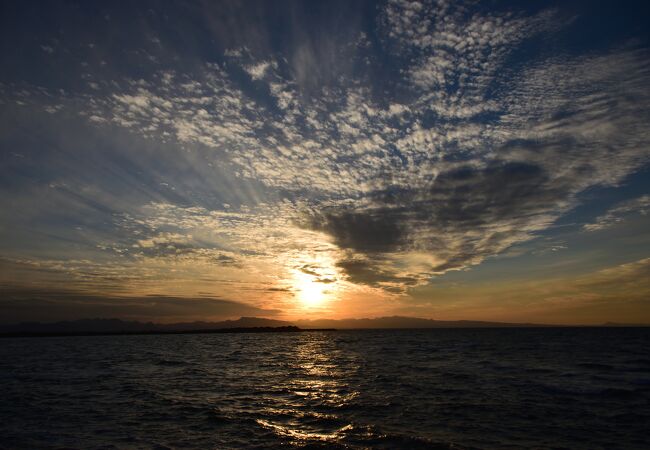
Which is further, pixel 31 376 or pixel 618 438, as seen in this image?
pixel 31 376

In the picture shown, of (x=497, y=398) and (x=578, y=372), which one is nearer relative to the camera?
(x=497, y=398)

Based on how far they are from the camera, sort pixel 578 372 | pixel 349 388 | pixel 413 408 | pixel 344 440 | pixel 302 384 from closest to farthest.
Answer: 1. pixel 344 440
2. pixel 413 408
3. pixel 349 388
4. pixel 302 384
5. pixel 578 372

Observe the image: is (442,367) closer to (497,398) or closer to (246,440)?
(497,398)

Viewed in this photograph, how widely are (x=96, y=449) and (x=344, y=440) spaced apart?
36.2 ft

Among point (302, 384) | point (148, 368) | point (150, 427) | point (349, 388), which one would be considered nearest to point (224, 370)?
point (148, 368)

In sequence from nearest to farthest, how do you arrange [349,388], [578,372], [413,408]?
1. [413,408]
2. [349,388]
3. [578,372]

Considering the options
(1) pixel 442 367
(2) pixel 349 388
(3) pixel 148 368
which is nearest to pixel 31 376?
(3) pixel 148 368

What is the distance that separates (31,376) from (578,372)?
56851mm

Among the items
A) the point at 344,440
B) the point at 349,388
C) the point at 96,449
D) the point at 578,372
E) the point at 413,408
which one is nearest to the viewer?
the point at 96,449

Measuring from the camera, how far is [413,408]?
22.8m

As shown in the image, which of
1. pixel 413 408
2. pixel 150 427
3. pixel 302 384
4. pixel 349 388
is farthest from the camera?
pixel 302 384

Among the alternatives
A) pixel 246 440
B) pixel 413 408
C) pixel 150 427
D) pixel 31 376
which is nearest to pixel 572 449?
pixel 413 408

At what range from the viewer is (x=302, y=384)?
32.3 metres

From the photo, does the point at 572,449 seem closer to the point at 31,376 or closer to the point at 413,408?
the point at 413,408
